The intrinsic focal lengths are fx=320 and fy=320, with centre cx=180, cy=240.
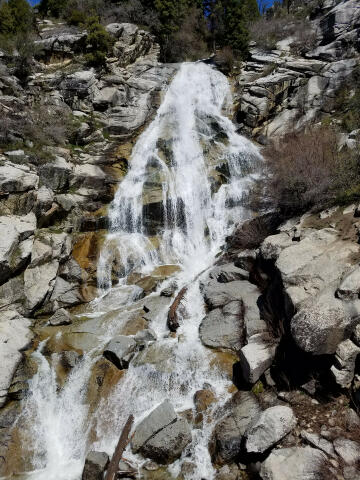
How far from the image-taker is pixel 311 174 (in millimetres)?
12477

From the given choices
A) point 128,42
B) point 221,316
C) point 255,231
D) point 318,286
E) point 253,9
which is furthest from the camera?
point 253,9

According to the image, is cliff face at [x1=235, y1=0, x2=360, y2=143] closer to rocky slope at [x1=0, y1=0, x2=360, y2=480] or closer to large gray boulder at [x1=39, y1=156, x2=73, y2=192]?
rocky slope at [x1=0, y1=0, x2=360, y2=480]

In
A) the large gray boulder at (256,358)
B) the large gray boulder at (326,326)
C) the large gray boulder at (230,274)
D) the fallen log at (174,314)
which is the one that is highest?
the large gray boulder at (326,326)

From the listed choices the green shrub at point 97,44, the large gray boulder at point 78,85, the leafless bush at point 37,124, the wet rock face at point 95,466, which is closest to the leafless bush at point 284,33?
the green shrub at point 97,44

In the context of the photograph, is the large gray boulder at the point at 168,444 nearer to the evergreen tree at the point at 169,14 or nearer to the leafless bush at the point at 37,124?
the leafless bush at the point at 37,124

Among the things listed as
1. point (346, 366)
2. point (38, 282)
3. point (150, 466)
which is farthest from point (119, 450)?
point (38, 282)

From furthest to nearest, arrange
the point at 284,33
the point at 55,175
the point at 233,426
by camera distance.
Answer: the point at 284,33
the point at 55,175
the point at 233,426

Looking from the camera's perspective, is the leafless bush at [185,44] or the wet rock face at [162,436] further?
the leafless bush at [185,44]

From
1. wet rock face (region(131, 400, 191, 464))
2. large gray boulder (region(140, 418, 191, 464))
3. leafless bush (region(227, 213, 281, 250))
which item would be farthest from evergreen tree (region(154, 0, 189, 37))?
large gray boulder (region(140, 418, 191, 464))

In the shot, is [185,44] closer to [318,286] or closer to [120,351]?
[318,286]

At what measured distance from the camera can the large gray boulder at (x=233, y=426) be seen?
23.1 ft

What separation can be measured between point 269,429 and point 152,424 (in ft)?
9.34

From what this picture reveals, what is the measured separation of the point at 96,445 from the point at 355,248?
8420 millimetres

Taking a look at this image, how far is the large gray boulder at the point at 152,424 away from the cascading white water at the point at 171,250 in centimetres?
35
